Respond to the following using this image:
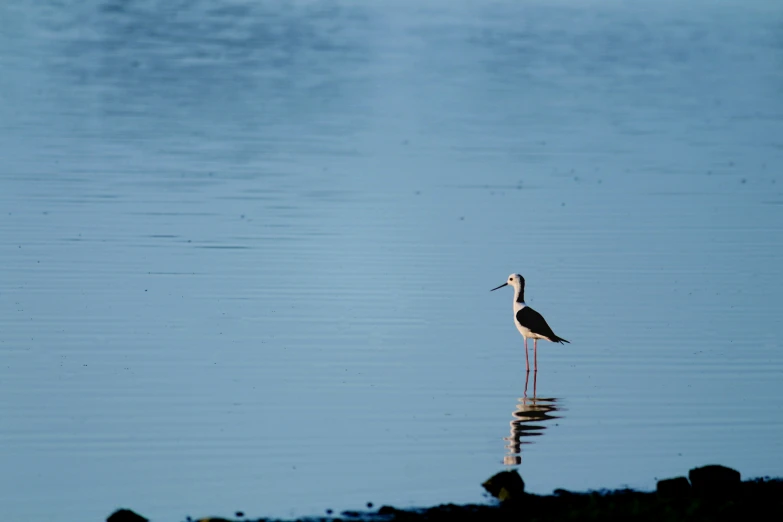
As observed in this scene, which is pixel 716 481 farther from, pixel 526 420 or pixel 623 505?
pixel 526 420

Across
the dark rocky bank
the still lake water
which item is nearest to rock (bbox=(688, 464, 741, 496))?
the dark rocky bank

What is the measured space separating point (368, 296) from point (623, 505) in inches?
451

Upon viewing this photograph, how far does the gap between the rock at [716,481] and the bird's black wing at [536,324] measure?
22.1 ft

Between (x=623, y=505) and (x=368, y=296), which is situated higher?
(x=368, y=296)

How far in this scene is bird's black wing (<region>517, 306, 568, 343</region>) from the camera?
20.0m

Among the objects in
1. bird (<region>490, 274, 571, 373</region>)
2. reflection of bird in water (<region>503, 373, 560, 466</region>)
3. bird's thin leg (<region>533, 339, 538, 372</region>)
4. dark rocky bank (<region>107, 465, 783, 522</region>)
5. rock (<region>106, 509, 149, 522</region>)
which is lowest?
rock (<region>106, 509, 149, 522</region>)

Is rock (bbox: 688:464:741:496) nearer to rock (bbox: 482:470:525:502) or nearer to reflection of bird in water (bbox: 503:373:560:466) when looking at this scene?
rock (bbox: 482:470:525:502)

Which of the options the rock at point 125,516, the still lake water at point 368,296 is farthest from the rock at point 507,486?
the rock at point 125,516

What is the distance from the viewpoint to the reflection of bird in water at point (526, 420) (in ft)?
51.0

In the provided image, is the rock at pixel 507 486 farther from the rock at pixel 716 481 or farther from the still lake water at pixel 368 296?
the rock at pixel 716 481

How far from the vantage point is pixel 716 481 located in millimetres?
13289

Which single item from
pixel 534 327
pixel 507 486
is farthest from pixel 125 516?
pixel 534 327

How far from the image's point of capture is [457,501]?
13641 mm

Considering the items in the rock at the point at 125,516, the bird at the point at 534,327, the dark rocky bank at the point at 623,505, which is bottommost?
the rock at the point at 125,516
